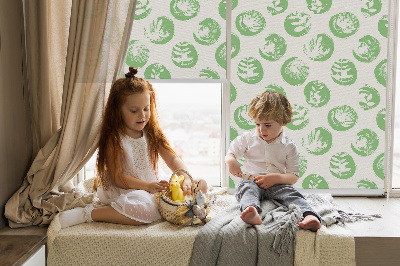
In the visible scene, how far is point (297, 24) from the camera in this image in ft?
8.01

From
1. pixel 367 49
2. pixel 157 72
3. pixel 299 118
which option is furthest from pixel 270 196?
pixel 367 49

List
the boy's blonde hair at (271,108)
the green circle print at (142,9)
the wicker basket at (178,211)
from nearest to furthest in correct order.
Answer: the wicker basket at (178,211) → the boy's blonde hair at (271,108) → the green circle print at (142,9)

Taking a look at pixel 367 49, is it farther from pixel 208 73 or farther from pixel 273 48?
pixel 208 73

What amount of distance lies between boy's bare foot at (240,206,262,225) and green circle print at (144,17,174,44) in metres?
1.15

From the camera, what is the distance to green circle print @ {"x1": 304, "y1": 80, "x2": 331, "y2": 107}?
247 cm

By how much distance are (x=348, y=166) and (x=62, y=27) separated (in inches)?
70.0

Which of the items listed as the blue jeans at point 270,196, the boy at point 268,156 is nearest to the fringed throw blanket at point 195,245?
the blue jeans at point 270,196

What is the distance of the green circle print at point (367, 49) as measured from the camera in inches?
96.0

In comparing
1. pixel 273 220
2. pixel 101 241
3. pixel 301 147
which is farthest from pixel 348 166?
pixel 101 241

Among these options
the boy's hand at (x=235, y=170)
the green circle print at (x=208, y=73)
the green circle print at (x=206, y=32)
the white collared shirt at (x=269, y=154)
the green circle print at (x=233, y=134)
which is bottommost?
the boy's hand at (x=235, y=170)

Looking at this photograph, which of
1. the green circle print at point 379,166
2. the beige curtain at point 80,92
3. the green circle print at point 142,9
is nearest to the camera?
the beige curtain at point 80,92

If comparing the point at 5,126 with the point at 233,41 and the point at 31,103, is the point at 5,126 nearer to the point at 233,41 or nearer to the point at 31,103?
the point at 31,103

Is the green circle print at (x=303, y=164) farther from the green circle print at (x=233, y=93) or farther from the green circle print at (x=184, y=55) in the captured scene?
the green circle print at (x=184, y=55)

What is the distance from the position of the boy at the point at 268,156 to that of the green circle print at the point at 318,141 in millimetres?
322
